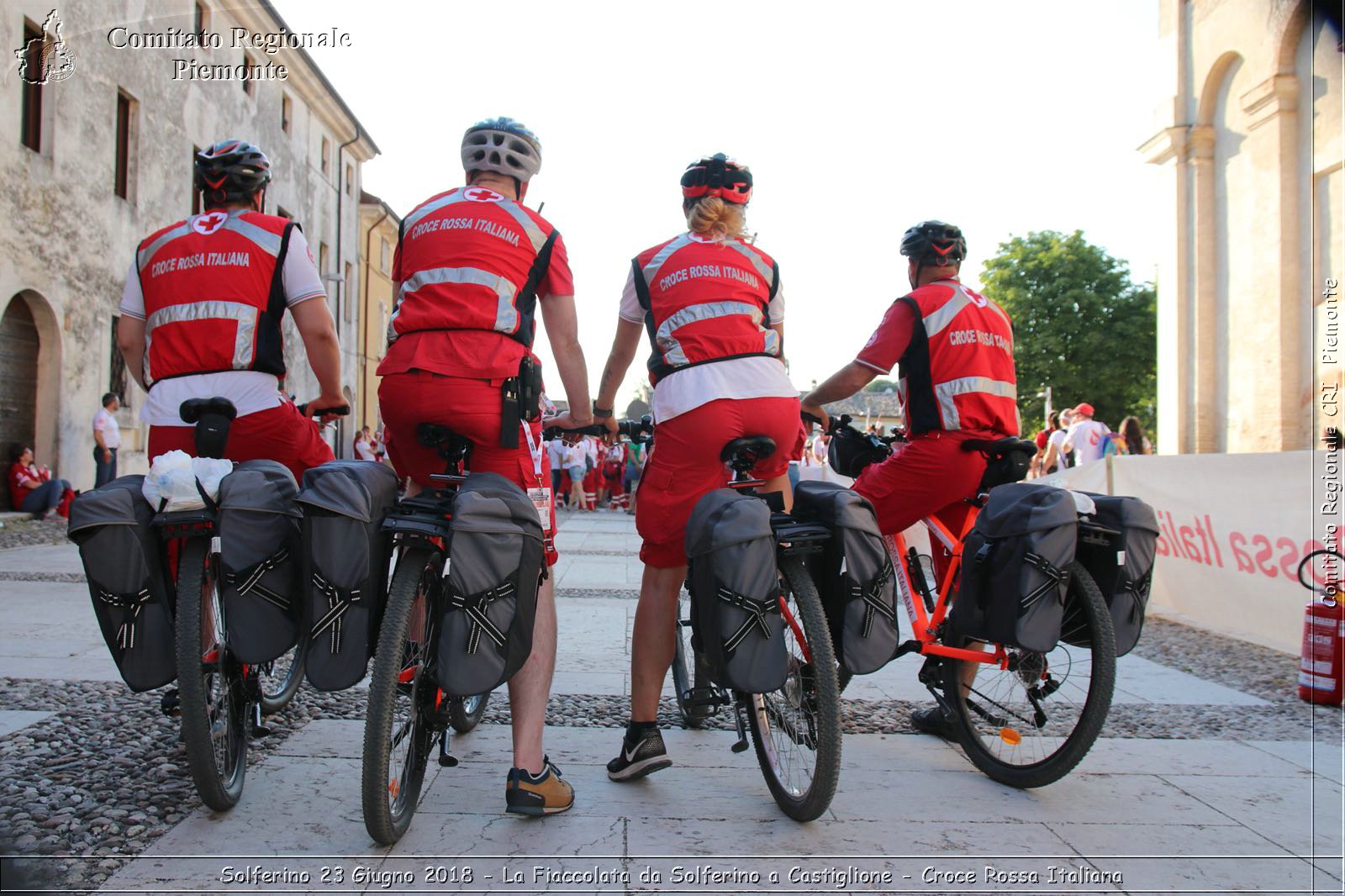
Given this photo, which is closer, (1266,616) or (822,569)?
(822,569)

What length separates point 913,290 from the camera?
3904 millimetres

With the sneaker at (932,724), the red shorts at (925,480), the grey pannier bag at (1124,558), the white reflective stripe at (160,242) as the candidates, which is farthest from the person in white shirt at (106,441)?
the grey pannier bag at (1124,558)

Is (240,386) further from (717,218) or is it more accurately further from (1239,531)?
(1239,531)

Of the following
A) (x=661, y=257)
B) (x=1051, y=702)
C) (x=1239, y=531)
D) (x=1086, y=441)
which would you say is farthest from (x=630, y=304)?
(x=1086, y=441)

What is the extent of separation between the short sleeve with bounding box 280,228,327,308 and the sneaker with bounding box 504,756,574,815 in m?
1.72

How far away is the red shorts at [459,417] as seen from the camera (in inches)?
116

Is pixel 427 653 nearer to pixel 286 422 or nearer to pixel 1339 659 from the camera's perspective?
pixel 286 422

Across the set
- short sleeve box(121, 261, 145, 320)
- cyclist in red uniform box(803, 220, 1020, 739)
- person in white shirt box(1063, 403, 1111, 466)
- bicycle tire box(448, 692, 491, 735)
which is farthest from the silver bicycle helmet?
person in white shirt box(1063, 403, 1111, 466)

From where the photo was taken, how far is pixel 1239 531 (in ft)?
23.4

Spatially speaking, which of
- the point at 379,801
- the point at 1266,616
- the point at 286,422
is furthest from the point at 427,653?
the point at 1266,616

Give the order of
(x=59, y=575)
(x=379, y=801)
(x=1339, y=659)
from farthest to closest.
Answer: (x=59, y=575) → (x=1339, y=659) → (x=379, y=801)

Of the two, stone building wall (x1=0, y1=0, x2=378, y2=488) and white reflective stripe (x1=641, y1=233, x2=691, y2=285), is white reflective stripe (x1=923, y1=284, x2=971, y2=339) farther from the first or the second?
stone building wall (x1=0, y1=0, x2=378, y2=488)

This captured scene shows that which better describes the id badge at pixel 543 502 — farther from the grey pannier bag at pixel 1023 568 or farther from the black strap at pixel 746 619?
the grey pannier bag at pixel 1023 568

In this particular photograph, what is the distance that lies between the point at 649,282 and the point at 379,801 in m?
1.94
